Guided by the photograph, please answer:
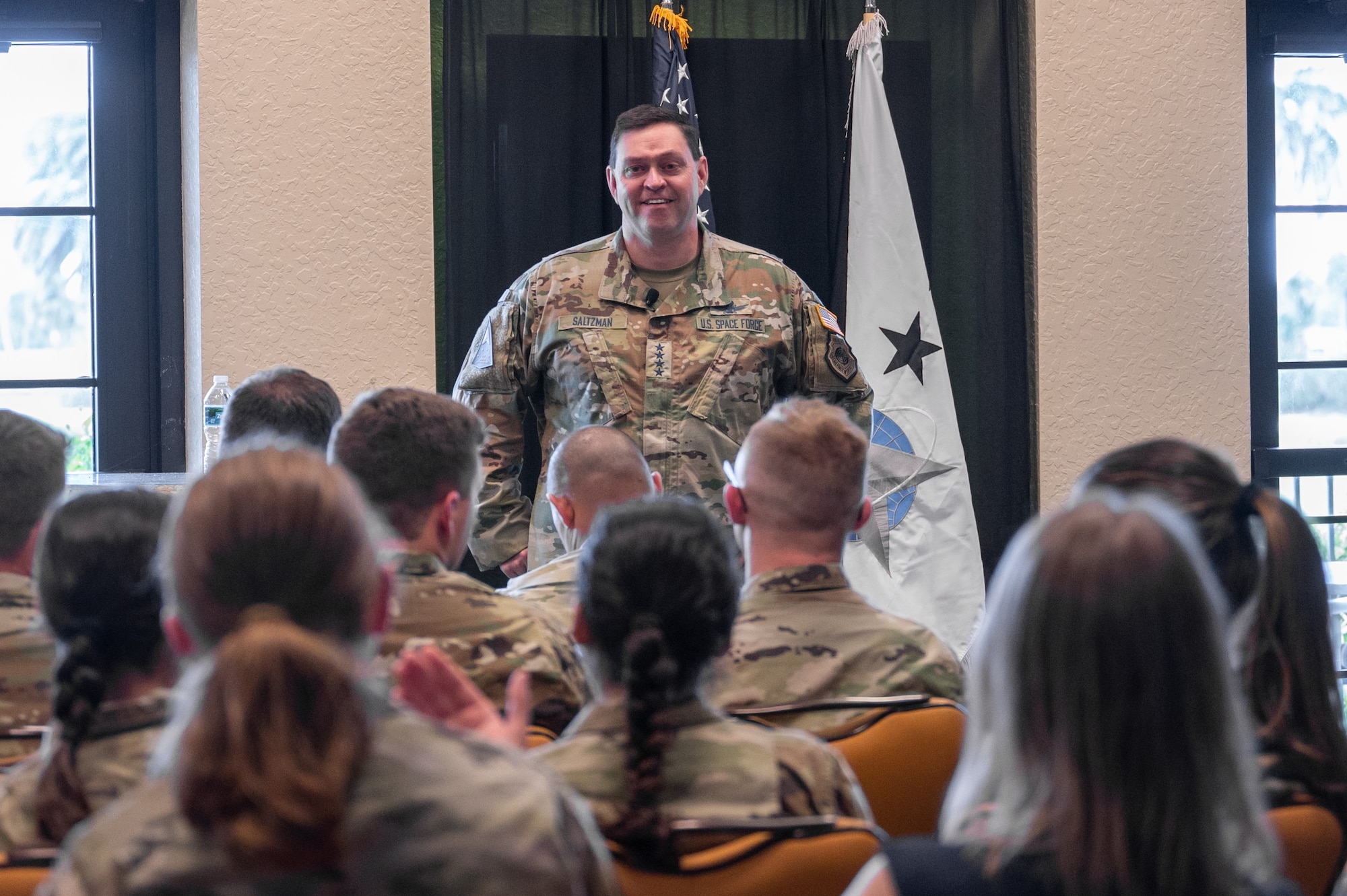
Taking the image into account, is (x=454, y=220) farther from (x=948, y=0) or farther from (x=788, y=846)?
(x=788, y=846)

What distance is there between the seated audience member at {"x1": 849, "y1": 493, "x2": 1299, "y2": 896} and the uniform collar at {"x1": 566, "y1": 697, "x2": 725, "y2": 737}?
Result: 0.29 meters

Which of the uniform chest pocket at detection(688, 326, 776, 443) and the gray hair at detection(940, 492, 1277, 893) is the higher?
the uniform chest pocket at detection(688, 326, 776, 443)

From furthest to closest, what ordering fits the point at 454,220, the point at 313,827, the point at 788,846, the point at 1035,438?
1. the point at 1035,438
2. the point at 454,220
3. the point at 788,846
4. the point at 313,827

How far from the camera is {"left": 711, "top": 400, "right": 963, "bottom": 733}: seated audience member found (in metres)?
1.70

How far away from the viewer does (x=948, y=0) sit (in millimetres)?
4000

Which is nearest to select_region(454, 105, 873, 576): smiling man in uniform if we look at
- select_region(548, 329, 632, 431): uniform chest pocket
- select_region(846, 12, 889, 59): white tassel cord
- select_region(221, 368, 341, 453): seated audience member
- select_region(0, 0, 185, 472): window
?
select_region(548, 329, 632, 431): uniform chest pocket

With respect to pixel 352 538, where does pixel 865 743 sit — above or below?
below

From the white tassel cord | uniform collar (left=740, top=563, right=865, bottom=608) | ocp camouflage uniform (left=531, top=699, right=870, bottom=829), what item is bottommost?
ocp camouflage uniform (left=531, top=699, right=870, bottom=829)

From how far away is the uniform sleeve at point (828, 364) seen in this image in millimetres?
3080

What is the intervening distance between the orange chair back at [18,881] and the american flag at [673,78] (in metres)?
2.75

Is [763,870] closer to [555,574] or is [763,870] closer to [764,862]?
[764,862]

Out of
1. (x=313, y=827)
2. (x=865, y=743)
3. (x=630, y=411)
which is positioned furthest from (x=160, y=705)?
(x=630, y=411)

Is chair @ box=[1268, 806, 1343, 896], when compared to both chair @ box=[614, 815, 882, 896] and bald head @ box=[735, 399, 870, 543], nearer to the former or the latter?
chair @ box=[614, 815, 882, 896]

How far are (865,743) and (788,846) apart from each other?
0.36 m
